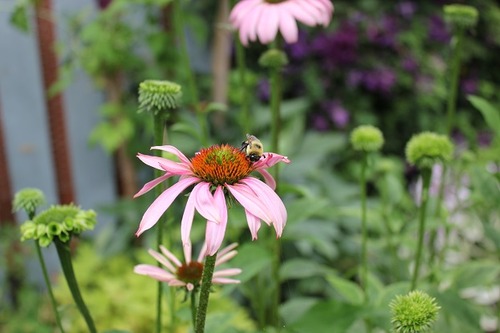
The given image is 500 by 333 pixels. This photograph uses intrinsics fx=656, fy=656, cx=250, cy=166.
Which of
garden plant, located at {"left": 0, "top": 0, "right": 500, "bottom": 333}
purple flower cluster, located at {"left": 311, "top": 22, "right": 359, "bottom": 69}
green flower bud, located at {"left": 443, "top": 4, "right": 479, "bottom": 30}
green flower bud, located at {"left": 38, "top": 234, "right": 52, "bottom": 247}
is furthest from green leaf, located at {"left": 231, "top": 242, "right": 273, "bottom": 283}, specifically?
purple flower cluster, located at {"left": 311, "top": 22, "right": 359, "bottom": 69}

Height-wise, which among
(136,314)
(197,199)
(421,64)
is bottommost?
(136,314)

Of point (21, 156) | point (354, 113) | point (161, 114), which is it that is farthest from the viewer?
point (354, 113)

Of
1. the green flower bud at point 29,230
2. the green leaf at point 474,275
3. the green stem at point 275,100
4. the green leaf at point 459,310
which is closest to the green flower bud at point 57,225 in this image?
the green flower bud at point 29,230

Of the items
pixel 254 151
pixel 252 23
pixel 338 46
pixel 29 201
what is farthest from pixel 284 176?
pixel 254 151

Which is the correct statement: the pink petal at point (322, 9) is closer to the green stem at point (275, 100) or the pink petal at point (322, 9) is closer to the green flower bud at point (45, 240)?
the green stem at point (275, 100)

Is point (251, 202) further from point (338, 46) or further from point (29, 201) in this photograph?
point (338, 46)

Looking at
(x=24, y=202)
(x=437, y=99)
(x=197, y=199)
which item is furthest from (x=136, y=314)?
(x=437, y=99)

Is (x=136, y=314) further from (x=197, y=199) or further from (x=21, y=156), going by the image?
(x=197, y=199)

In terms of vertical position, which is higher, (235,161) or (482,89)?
(235,161)
